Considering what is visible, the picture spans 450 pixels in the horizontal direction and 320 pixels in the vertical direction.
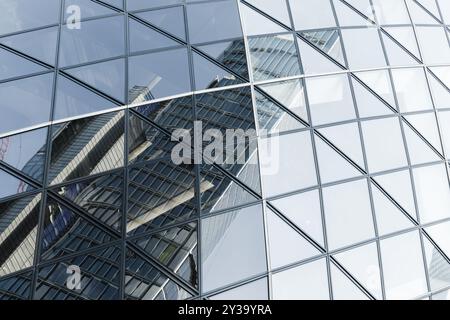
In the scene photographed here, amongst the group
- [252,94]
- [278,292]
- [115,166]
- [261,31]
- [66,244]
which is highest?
[261,31]

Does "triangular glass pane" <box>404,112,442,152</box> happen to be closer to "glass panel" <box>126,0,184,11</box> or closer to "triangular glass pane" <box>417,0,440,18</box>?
"triangular glass pane" <box>417,0,440,18</box>

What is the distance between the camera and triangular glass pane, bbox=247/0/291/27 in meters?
28.8

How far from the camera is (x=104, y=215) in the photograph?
23.6 metres

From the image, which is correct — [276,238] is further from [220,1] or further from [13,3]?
[13,3]

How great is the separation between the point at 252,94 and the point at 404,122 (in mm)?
7980

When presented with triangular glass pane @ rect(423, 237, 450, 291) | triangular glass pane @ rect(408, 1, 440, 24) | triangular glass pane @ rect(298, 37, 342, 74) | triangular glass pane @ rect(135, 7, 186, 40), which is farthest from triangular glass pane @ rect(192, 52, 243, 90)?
triangular glass pane @ rect(408, 1, 440, 24)

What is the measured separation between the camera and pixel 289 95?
27078mm

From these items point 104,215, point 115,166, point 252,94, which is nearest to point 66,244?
point 104,215

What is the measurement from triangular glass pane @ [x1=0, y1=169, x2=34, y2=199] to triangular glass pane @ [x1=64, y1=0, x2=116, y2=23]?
8017 millimetres

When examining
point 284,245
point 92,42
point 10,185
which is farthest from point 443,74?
point 10,185

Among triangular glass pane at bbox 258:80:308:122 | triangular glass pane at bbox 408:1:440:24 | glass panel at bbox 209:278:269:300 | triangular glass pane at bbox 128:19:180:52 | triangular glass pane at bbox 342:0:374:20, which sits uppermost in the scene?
triangular glass pane at bbox 408:1:440:24

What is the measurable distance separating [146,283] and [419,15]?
21.3m

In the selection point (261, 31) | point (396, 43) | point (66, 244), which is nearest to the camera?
point (66, 244)

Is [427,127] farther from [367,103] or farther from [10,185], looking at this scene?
[10,185]
